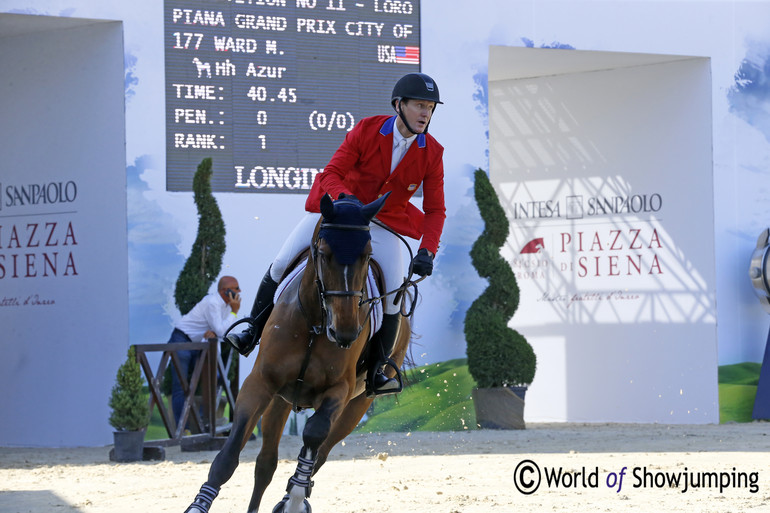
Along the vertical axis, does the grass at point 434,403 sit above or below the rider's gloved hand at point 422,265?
below

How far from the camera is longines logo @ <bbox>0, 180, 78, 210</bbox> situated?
10922 millimetres

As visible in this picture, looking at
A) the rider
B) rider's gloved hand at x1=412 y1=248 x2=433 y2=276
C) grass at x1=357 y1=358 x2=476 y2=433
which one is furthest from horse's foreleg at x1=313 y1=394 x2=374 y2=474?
grass at x1=357 y1=358 x2=476 y2=433

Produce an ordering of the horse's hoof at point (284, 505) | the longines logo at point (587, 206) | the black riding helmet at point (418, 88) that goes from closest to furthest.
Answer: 1. the horse's hoof at point (284, 505)
2. the black riding helmet at point (418, 88)
3. the longines logo at point (587, 206)

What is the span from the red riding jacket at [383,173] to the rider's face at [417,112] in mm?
143

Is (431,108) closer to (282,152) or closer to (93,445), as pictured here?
(282,152)

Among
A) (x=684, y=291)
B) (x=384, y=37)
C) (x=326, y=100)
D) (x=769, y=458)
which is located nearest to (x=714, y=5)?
(x=684, y=291)

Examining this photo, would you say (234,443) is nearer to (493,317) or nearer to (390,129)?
(390,129)

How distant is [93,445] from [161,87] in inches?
150

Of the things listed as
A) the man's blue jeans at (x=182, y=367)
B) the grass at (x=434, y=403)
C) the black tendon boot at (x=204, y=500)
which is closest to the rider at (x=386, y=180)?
the black tendon boot at (x=204, y=500)

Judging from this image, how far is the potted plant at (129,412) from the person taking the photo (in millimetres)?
9273

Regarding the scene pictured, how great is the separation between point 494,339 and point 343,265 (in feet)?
24.3

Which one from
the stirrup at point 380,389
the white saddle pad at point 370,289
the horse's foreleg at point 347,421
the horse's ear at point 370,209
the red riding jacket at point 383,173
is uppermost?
the red riding jacket at point 383,173

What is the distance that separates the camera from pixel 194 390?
32.1 ft

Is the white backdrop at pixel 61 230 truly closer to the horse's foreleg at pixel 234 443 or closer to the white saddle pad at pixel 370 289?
the white saddle pad at pixel 370 289
